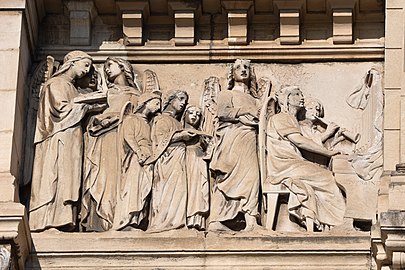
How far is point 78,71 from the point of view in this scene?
19297 mm

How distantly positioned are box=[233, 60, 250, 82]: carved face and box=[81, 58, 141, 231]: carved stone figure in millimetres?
906

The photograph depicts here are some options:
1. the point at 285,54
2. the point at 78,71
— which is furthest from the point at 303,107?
the point at 78,71

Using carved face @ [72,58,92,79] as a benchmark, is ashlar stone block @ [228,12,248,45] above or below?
above

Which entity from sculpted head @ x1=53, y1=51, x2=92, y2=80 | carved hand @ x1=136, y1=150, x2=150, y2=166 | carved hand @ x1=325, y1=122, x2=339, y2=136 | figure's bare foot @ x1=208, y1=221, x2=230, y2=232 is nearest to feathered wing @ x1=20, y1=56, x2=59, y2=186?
sculpted head @ x1=53, y1=51, x2=92, y2=80

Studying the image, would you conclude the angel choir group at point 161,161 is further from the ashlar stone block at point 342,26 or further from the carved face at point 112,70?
the ashlar stone block at point 342,26

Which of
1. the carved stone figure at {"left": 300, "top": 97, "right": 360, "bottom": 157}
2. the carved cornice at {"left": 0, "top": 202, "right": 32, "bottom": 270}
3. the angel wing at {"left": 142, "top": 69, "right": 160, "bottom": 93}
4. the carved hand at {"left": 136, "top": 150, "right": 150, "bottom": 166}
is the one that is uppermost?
the angel wing at {"left": 142, "top": 69, "right": 160, "bottom": 93}

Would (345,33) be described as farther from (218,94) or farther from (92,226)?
(92,226)

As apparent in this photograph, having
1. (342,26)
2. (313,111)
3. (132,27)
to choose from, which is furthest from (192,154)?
(342,26)

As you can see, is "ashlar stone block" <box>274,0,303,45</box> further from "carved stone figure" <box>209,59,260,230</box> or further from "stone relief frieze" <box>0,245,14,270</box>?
"stone relief frieze" <box>0,245,14,270</box>

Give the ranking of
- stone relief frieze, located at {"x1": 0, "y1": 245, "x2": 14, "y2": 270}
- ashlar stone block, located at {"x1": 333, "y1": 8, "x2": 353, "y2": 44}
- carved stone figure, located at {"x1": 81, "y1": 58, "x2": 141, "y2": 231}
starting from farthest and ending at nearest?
ashlar stone block, located at {"x1": 333, "y1": 8, "x2": 353, "y2": 44} → carved stone figure, located at {"x1": 81, "y1": 58, "x2": 141, "y2": 231} → stone relief frieze, located at {"x1": 0, "y1": 245, "x2": 14, "y2": 270}

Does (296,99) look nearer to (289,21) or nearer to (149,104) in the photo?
(289,21)

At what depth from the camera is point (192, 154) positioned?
18.9 meters

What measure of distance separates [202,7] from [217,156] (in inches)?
62.6

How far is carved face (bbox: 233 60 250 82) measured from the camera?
1927 cm
